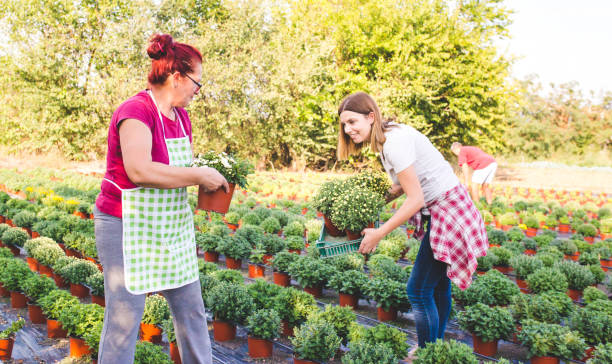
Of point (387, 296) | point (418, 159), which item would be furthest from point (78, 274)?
point (418, 159)

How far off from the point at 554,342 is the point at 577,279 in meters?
2.38

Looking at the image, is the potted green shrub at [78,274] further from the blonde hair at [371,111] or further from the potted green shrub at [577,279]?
the potted green shrub at [577,279]

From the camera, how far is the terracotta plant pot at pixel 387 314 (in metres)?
4.27

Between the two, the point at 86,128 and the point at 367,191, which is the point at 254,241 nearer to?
the point at 367,191

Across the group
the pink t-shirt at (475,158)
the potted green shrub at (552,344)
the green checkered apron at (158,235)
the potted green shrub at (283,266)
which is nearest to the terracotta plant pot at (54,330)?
the green checkered apron at (158,235)

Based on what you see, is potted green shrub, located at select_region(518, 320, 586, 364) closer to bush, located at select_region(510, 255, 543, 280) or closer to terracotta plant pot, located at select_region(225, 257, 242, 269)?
bush, located at select_region(510, 255, 543, 280)

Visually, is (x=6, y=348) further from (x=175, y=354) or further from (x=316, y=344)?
(x=316, y=344)

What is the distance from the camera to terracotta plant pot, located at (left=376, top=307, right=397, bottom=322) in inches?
168

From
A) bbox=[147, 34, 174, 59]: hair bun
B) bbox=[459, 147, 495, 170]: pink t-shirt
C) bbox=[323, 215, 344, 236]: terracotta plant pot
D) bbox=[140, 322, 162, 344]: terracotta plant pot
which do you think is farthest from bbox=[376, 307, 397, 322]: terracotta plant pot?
bbox=[459, 147, 495, 170]: pink t-shirt

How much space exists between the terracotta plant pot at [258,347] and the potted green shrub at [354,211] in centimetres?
131

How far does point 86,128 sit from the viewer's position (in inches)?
792

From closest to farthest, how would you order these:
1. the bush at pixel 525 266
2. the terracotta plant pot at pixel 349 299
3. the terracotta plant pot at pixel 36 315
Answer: the terracotta plant pot at pixel 36 315 → the terracotta plant pot at pixel 349 299 → the bush at pixel 525 266

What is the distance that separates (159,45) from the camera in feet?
6.20

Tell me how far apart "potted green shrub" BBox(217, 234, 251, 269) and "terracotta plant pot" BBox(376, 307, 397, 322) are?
2.19 meters
